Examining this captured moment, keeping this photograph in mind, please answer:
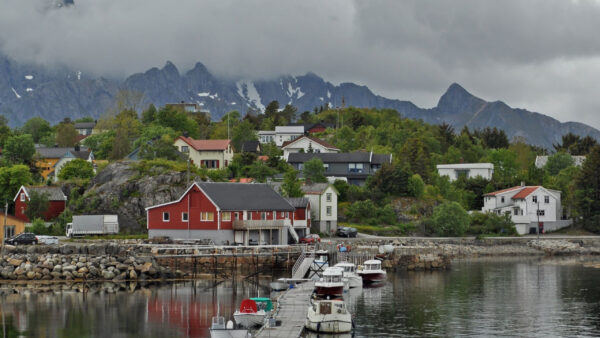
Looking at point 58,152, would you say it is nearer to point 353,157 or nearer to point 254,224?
point 353,157

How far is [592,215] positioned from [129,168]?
63.9 metres

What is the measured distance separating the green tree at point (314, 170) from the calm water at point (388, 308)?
40.3 m

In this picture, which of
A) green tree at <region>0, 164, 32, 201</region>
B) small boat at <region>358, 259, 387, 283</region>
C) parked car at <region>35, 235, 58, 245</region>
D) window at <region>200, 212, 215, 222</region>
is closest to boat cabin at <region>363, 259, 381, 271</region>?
small boat at <region>358, 259, 387, 283</region>

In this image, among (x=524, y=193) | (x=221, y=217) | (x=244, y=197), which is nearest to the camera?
(x=221, y=217)

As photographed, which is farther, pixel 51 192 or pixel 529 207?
pixel 529 207

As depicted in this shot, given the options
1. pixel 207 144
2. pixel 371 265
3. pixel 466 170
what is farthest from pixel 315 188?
pixel 466 170

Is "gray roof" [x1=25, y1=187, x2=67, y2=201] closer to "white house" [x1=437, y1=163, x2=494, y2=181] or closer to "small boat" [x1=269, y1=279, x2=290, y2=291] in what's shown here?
"small boat" [x1=269, y1=279, x2=290, y2=291]

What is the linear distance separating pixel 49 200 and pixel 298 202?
3089 centimetres

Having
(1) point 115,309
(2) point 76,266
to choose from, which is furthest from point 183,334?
(2) point 76,266

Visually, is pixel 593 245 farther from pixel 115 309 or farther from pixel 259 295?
pixel 115 309

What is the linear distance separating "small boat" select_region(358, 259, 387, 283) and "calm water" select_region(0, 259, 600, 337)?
1.27 m

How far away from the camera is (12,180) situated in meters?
100

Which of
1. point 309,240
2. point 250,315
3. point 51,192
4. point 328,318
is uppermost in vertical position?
point 51,192

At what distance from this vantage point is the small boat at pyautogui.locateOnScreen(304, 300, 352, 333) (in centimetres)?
4550
